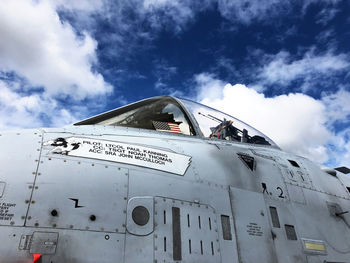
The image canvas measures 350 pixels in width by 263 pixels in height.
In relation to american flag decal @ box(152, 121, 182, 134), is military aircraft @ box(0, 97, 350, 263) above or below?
below

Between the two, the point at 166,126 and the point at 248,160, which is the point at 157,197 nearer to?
the point at 166,126

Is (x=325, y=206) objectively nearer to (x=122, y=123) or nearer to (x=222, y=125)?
(x=222, y=125)

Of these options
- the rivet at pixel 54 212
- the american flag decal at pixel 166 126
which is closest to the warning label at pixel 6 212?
the rivet at pixel 54 212

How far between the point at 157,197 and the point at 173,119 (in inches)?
73.4

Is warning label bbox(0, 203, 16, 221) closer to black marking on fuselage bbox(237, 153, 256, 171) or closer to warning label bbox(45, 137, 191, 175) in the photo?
warning label bbox(45, 137, 191, 175)

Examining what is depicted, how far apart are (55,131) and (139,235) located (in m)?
1.67

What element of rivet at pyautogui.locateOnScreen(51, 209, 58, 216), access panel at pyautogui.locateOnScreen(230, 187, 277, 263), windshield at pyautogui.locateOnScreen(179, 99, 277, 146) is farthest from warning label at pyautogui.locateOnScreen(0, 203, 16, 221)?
windshield at pyautogui.locateOnScreen(179, 99, 277, 146)

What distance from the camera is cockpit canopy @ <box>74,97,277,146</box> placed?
4.64m

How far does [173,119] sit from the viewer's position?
497 cm

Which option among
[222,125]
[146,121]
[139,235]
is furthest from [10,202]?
[222,125]

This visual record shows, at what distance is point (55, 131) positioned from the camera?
141 inches

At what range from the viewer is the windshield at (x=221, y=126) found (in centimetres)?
528

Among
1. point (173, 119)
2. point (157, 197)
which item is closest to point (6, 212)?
point (157, 197)

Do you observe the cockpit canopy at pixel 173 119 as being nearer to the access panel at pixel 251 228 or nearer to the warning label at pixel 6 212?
the access panel at pixel 251 228
